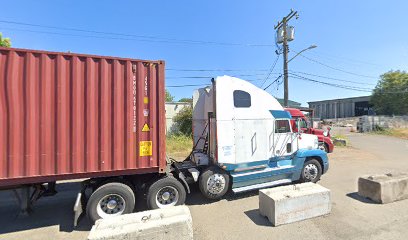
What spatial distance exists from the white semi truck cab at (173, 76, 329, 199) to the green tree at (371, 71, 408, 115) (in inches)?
2362

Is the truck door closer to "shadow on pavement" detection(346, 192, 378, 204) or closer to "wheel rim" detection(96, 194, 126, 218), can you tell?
"shadow on pavement" detection(346, 192, 378, 204)

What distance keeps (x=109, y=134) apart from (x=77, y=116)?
0.72 m

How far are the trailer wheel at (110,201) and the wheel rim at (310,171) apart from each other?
Result: 17.4ft

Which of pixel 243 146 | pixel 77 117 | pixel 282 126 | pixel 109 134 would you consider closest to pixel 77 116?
pixel 77 117

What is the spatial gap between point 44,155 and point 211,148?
391cm

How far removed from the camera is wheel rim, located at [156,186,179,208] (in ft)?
19.3

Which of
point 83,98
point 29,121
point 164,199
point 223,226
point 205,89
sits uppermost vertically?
point 205,89

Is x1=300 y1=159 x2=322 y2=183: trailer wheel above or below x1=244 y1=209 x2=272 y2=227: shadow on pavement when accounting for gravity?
above

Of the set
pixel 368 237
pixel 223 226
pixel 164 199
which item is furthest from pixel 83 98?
pixel 368 237

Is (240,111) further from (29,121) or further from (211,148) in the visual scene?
(29,121)

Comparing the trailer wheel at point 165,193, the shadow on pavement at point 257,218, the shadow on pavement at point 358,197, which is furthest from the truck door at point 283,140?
the trailer wheel at point 165,193

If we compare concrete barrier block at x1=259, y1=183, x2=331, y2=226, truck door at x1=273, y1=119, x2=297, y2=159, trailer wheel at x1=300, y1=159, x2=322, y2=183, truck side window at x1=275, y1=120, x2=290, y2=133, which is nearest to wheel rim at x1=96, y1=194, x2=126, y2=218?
concrete barrier block at x1=259, y1=183, x2=331, y2=226

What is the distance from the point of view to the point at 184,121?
21141mm

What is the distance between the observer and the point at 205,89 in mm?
7461
